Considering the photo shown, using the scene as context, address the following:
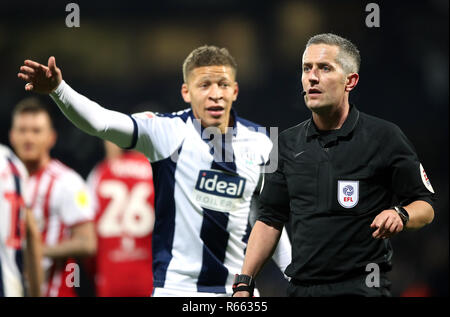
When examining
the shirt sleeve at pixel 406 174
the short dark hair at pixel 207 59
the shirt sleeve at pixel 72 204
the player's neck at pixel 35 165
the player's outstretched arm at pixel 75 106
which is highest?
the short dark hair at pixel 207 59

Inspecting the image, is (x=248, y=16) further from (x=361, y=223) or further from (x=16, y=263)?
(x=361, y=223)

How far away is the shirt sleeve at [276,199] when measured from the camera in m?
3.63

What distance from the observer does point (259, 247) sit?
3635mm

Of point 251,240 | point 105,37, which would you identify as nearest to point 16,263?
point 251,240

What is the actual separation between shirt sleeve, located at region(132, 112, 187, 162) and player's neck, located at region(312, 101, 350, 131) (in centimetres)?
117

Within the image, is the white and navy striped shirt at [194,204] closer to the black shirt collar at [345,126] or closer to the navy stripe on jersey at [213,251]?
the navy stripe on jersey at [213,251]

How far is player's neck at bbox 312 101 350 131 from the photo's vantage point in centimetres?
355

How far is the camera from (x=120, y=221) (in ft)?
24.4

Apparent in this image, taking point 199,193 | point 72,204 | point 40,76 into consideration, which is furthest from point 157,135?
point 72,204

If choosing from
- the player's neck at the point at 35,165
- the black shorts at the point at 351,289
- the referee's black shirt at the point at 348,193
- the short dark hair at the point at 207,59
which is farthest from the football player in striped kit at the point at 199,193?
the player's neck at the point at 35,165

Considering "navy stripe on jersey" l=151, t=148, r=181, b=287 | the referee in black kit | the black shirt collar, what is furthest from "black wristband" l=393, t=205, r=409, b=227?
"navy stripe on jersey" l=151, t=148, r=181, b=287

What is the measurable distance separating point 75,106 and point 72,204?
2942mm

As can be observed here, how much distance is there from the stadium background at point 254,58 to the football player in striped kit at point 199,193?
5.94 meters

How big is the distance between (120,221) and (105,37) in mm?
7163
